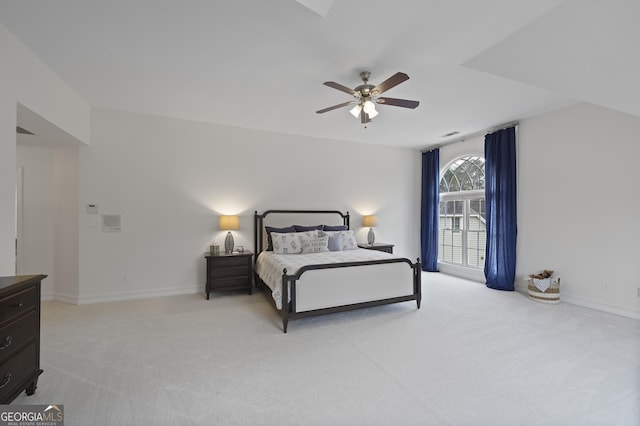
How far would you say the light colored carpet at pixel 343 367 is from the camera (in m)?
1.77

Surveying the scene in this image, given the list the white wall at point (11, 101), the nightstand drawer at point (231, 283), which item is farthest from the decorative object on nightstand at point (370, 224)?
the white wall at point (11, 101)

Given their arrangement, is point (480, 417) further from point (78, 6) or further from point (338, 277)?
point (78, 6)

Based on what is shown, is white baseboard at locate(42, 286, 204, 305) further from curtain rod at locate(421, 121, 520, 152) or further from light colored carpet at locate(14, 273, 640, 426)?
curtain rod at locate(421, 121, 520, 152)

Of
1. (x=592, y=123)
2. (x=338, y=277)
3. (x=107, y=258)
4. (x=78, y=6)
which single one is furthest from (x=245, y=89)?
(x=592, y=123)

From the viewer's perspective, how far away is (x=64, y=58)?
106 inches

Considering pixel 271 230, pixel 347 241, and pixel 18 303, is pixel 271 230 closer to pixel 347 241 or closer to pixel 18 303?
pixel 347 241

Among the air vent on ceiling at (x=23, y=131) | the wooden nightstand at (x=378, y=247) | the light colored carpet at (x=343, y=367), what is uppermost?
the air vent on ceiling at (x=23, y=131)

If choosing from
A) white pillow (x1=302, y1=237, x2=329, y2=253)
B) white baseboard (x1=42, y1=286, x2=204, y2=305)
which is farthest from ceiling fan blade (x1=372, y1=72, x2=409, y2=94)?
white baseboard (x1=42, y1=286, x2=204, y2=305)

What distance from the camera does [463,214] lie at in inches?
223

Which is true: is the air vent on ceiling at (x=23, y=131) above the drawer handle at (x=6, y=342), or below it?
above

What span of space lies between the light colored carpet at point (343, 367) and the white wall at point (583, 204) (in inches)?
19.7

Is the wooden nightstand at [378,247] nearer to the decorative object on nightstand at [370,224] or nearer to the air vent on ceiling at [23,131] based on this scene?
the decorative object on nightstand at [370,224]

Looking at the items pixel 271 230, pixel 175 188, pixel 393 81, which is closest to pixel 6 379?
pixel 175 188

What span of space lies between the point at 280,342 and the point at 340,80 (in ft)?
9.62
